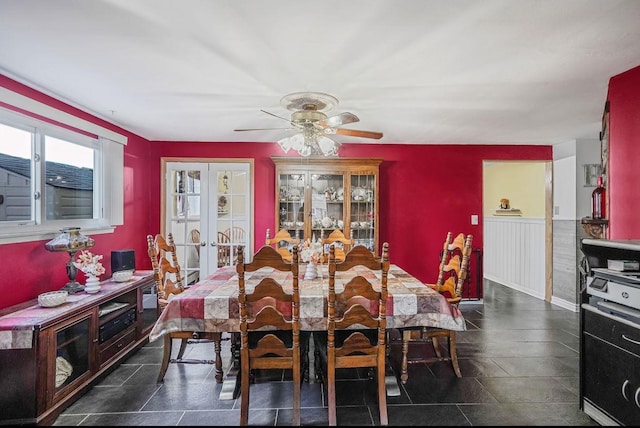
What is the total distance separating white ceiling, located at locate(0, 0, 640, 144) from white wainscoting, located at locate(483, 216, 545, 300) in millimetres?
2222

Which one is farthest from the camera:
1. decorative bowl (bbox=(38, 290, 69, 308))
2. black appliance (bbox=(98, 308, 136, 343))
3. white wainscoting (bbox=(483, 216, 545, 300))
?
white wainscoting (bbox=(483, 216, 545, 300))

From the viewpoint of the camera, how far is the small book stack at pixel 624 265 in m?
1.79

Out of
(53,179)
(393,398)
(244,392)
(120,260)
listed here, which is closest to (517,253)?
(393,398)

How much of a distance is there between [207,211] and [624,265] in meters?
4.14

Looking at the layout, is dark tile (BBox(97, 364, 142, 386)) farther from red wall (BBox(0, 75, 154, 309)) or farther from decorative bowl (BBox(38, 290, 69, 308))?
red wall (BBox(0, 75, 154, 309))

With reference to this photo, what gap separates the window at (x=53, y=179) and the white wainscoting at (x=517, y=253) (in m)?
5.70

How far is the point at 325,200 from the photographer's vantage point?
4.30 meters

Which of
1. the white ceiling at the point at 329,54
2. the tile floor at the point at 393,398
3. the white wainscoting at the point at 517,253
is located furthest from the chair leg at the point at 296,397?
the white wainscoting at the point at 517,253

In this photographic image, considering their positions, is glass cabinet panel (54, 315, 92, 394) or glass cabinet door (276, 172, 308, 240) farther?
glass cabinet door (276, 172, 308, 240)

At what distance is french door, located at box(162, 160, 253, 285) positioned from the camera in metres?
4.36

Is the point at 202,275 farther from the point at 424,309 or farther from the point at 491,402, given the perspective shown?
the point at 491,402

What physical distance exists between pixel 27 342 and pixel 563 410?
10.9 feet


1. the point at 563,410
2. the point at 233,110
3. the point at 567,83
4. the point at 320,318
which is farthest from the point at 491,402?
the point at 233,110

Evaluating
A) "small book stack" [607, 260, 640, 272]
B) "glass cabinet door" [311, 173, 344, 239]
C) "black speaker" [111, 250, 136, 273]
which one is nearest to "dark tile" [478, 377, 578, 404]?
"small book stack" [607, 260, 640, 272]
